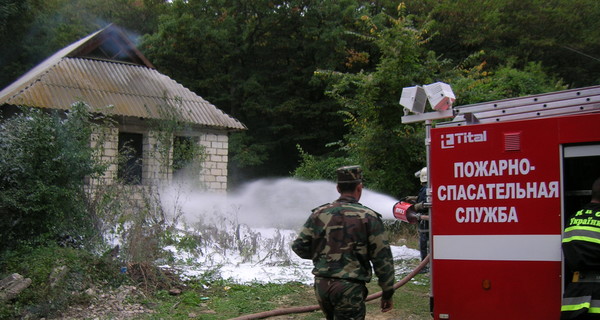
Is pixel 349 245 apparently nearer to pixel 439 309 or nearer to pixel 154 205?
pixel 439 309

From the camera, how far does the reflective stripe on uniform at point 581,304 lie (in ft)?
13.2

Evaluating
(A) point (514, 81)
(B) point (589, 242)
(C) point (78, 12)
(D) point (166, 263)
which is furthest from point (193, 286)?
(C) point (78, 12)

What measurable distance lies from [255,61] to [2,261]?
2382cm

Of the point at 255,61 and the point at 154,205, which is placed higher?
the point at 255,61

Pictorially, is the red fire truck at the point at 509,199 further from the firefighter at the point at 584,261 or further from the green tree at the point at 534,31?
the green tree at the point at 534,31

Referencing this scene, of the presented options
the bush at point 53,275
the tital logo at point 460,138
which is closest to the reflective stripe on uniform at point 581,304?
the tital logo at point 460,138

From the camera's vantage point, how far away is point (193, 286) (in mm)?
8648

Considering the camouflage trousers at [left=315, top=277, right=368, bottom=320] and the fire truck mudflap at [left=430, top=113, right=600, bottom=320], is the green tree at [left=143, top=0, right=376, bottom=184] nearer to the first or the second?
the fire truck mudflap at [left=430, top=113, right=600, bottom=320]

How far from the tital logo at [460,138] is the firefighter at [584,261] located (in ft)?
3.27

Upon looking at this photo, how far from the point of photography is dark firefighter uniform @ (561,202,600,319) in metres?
4.04

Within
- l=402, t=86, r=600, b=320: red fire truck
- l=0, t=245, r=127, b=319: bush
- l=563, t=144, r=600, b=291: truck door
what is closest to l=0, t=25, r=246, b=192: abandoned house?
l=0, t=245, r=127, b=319: bush

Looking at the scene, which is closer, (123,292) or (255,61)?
(123,292)

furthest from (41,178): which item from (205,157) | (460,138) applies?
(205,157)

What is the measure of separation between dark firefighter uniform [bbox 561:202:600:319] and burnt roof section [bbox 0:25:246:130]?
1347 cm
